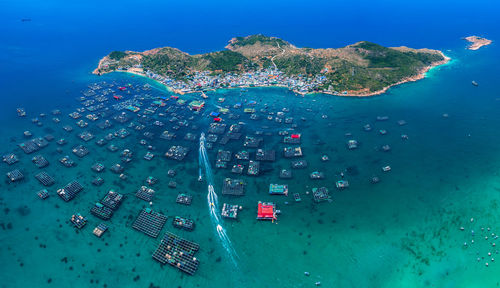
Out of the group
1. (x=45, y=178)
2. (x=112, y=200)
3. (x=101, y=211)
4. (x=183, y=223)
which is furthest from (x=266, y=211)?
(x=45, y=178)

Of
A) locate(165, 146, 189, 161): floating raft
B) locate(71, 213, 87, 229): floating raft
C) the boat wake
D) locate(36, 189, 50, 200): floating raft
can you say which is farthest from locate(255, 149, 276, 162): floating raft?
locate(36, 189, 50, 200): floating raft

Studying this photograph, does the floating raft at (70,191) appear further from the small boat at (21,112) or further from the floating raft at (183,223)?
the small boat at (21,112)

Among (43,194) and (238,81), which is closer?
(43,194)

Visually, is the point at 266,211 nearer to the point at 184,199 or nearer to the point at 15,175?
the point at 184,199

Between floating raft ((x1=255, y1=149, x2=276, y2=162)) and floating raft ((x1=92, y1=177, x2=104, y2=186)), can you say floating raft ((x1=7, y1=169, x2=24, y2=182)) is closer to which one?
floating raft ((x1=92, y1=177, x2=104, y2=186))

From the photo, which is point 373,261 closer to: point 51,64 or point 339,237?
point 339,237

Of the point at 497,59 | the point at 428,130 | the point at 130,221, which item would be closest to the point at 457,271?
the point at 428,130
